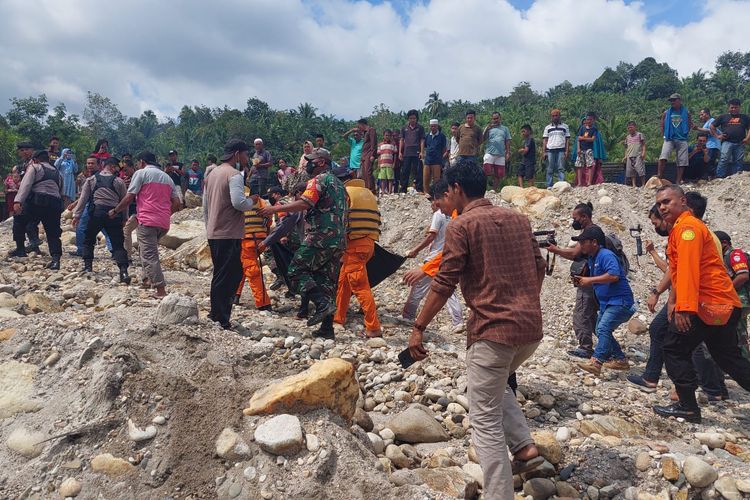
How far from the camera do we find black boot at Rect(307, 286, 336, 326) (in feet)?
16.8

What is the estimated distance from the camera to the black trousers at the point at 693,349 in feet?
12.8

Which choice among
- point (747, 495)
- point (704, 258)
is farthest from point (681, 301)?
point (747, 495)

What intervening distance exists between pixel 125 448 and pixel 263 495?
86 centimetres

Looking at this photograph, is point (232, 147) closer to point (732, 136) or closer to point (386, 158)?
point (386, 158)

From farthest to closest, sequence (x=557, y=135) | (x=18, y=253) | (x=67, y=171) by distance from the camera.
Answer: (x=67, y=171)
(x=557, y=135)
(x=18, y=253)

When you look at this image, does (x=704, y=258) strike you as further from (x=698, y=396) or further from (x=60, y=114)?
(x=60, y=114)

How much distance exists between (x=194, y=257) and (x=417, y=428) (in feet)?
23.3

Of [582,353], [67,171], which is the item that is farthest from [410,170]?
[67,171]

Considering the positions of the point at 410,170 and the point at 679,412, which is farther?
the point at 410,170

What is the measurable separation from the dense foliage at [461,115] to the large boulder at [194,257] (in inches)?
713

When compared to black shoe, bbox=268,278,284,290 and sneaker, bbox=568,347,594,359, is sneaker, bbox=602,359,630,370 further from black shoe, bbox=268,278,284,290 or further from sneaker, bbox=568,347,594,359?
black shoe, bbox=268,278,284,290

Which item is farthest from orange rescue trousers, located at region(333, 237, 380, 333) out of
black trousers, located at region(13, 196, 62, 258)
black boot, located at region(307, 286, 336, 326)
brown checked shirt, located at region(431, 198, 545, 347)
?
black trousers, located at region(13, 196, 62, 258)

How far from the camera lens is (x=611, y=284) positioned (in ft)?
17.9

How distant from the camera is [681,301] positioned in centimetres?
375
